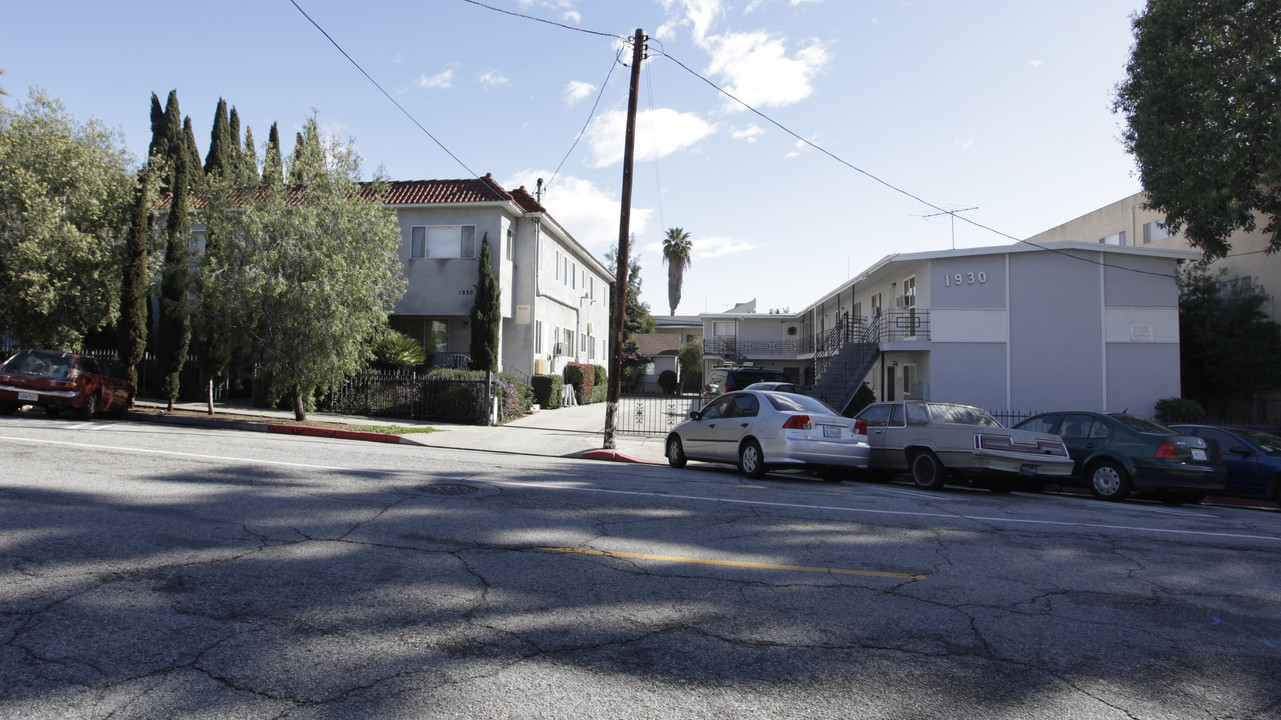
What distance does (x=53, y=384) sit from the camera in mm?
15922

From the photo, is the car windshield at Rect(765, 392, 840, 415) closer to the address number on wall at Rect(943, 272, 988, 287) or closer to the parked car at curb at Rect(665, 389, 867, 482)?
the parked car at curb at Rect(665, 389, 867, 482)

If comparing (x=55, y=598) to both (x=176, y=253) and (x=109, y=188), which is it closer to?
(x=176, y=253)

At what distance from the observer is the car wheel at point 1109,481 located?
12.0 metres

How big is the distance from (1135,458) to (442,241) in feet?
65.6

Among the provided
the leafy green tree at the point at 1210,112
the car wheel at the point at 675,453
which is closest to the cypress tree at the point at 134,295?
the car wheel at the point at 675,453

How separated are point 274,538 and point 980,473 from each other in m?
9.77

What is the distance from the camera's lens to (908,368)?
28734 mm

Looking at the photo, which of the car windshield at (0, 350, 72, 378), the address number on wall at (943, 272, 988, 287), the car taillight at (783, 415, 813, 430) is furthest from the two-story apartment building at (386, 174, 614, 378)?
the car taillight at (783, 415, 813, 430)

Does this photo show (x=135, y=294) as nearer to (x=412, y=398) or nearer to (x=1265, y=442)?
(x=412, y=398)

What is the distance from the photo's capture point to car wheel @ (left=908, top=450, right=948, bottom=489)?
11.8 m

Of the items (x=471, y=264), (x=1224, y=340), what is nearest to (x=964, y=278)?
(x=1224, y=340)

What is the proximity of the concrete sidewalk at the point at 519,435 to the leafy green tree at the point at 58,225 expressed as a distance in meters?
3.11

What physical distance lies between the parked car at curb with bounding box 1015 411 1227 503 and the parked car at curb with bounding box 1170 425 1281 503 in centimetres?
63

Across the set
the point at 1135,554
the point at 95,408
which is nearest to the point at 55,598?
the point at 1135,554
